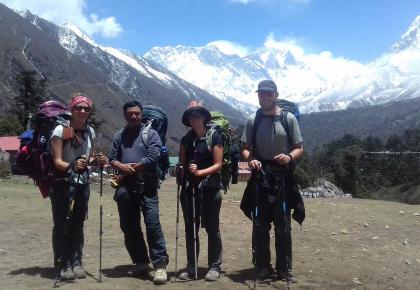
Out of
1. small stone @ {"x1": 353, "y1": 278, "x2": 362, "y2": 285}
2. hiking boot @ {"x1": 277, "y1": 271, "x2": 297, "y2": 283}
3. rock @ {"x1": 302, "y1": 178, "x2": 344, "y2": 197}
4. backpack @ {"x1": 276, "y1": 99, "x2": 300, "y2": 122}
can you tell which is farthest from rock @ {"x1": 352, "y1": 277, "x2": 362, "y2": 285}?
rock @ {"x1": 302, "y1": 178, "x2": 344, "y2": 197}

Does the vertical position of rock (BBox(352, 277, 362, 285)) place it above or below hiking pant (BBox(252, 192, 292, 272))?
below

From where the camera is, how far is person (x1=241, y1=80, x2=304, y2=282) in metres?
7.21

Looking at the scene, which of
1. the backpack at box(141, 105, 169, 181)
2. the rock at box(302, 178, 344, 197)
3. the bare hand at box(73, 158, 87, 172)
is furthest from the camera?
the rock at box(302, 178, 344, 197)

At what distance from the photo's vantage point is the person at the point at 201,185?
23.9 ft

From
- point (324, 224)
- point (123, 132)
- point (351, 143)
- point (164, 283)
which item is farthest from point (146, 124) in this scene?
point (351, 143)

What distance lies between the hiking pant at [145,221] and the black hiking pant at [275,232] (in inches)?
50.1

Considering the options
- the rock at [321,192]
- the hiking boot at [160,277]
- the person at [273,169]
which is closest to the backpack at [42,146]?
the hiking boot at [160,277]

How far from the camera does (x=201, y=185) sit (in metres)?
7.29

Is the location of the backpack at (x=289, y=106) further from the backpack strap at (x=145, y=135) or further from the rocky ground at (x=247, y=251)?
the rocky ground at (x=247, y=251)

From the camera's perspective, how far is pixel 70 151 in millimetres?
7125

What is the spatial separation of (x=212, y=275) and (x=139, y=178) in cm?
164

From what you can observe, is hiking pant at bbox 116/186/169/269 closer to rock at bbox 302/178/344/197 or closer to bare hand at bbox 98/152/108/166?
bare hand at bbox 98/152/108/166

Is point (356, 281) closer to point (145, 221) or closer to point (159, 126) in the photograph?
point (145, 221)

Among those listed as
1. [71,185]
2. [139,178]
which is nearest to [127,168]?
[139,178]
